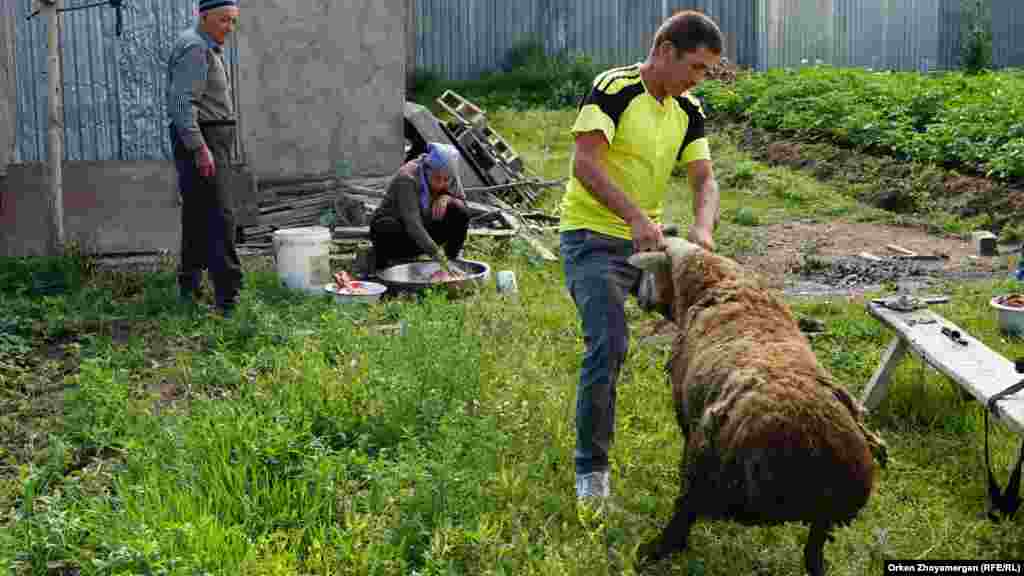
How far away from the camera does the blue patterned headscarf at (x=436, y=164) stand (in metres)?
8.77

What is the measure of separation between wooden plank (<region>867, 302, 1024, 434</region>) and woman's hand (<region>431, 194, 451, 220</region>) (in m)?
3.80

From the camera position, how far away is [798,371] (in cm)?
381

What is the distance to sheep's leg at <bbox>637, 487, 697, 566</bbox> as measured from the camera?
4129 mm

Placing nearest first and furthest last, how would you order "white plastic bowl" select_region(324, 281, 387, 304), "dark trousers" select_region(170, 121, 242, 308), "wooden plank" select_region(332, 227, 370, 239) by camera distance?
1. "dark trousers" select_region(170, 121, 242, 308)
2. "white plastic bowl" select_region(324, 281, 387, 304)
3. "wooden plank" select_region(332, 227, 370, 239)

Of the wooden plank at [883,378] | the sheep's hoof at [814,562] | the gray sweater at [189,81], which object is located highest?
the gray sweater at [189,81]

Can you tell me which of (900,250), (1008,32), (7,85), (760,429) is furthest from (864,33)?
(760,429)

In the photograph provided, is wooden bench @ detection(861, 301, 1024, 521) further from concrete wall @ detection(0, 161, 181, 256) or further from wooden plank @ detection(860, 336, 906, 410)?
concrete wall @ detection(0, 161, 181, 256)

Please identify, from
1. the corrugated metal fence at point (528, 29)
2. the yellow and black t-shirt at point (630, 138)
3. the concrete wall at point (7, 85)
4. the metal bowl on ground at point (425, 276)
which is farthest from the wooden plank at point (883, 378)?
the corrugated metal fence at point (528, 29)

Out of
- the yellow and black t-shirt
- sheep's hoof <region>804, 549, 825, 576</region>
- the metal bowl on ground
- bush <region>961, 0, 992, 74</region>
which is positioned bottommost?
sheep's hoof <region>804, 549, 825, 576</region>

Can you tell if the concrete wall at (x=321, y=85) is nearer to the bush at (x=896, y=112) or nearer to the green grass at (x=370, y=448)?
the green grass at (x=370, y=448)

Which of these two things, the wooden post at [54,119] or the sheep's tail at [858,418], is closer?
the sheep's tail at [858,418]

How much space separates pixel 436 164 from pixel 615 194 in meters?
4.57

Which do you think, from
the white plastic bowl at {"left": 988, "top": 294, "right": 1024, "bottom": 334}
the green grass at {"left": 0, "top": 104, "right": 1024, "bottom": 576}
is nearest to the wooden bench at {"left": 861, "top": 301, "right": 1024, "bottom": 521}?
the green grass at {"left": 0, "top": 104, "right": 1024, "bottom": 576}

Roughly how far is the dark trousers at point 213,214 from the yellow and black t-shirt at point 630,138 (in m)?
3.74
